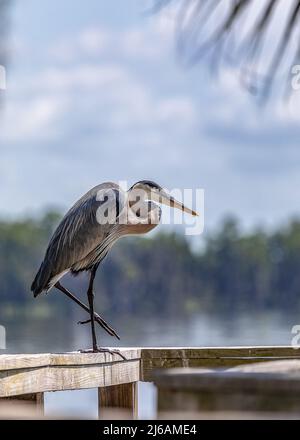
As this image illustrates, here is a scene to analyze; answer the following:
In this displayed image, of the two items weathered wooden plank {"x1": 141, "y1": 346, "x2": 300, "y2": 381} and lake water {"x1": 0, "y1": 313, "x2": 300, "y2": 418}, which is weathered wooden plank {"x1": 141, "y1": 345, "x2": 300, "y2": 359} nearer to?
weathered wooden plank {"x1": 141, "y1": 346, "x2": 300, "y2": 381}

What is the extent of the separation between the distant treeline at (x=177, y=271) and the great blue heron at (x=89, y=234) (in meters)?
98.0

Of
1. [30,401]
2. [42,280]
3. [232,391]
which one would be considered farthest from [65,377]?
[42,280]

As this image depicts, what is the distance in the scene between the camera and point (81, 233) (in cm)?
772

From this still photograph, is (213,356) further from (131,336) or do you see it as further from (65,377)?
(131,336)

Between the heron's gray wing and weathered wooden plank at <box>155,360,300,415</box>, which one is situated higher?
the heron's gray wing

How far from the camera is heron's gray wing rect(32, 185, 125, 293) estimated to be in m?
7.67

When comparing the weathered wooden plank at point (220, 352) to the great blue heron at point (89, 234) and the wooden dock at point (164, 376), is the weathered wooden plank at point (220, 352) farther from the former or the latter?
the great blue heron at point (89, 234)

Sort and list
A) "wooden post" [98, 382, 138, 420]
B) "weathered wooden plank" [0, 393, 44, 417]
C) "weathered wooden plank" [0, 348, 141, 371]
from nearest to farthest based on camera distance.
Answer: "weathered wooden plank" [0, 348, 141, 371], "weathered wooden plank" [0, 393, 44, 417], "wooden post" [98, 382, 138, 420]

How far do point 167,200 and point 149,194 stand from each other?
26cm

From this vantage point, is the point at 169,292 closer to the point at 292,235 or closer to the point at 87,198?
the point at 292,235

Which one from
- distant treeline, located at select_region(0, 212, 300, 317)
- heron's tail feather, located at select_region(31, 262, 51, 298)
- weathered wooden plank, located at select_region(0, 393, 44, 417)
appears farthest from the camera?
distant treeline, located at select_region(0, 212, 300, 317)

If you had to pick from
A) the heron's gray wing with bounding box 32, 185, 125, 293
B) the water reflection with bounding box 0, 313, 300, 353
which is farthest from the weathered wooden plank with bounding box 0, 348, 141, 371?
the water reflection with bounding box 0, 313, 300, 353
